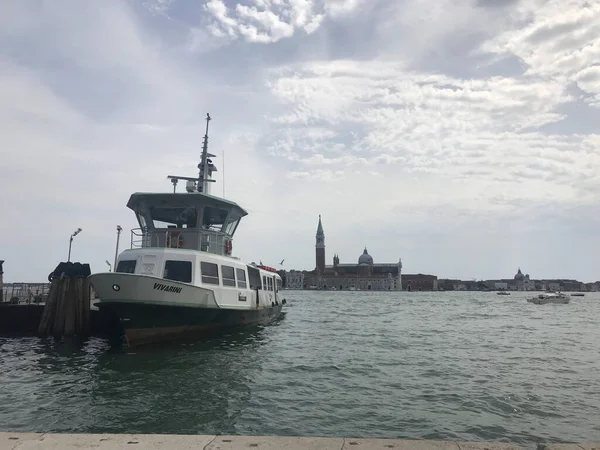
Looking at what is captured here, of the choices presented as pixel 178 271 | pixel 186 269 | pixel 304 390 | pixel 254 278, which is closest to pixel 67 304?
pixel 178 271

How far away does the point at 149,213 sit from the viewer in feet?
76.9

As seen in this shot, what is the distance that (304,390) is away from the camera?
12516 mm

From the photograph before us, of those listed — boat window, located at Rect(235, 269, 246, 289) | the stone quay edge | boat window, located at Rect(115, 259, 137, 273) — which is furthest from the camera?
boat window, located at Rect(235, 269, 246, 289)

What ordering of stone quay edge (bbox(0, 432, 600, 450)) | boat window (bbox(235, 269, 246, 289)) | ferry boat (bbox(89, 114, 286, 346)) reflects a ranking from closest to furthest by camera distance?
stone quay edge (bbox(0, 432, 600, 450)) < ferry boat (bbox(89, 114, 286, 346)) < boat window (bbox(235, 269, 246, 289))

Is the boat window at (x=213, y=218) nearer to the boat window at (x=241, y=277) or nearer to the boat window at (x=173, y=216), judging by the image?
the boat window at (x=173, y=216)

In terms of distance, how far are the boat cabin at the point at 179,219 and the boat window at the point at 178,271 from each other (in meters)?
2.14

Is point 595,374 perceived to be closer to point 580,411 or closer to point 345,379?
point 580,411

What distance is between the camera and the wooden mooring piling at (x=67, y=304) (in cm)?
2389

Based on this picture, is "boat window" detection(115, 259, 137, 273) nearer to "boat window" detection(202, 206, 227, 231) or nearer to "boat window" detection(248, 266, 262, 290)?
"boat window" detection(202, 206, 227, 231)

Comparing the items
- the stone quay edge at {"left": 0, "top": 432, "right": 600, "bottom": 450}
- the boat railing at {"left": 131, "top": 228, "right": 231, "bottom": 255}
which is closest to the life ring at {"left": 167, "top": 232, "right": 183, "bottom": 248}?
the boat railing at {"left": 131, "top": 228, "right": 231, "bottom": 255}

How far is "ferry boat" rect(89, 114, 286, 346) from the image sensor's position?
1831 cm

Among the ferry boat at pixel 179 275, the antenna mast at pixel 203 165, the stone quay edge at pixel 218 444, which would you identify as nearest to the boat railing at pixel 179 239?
the ferry boat at pixel 179 275

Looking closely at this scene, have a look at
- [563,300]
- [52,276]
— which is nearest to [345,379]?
[52,276]

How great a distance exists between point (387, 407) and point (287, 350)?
9535 millimetres
